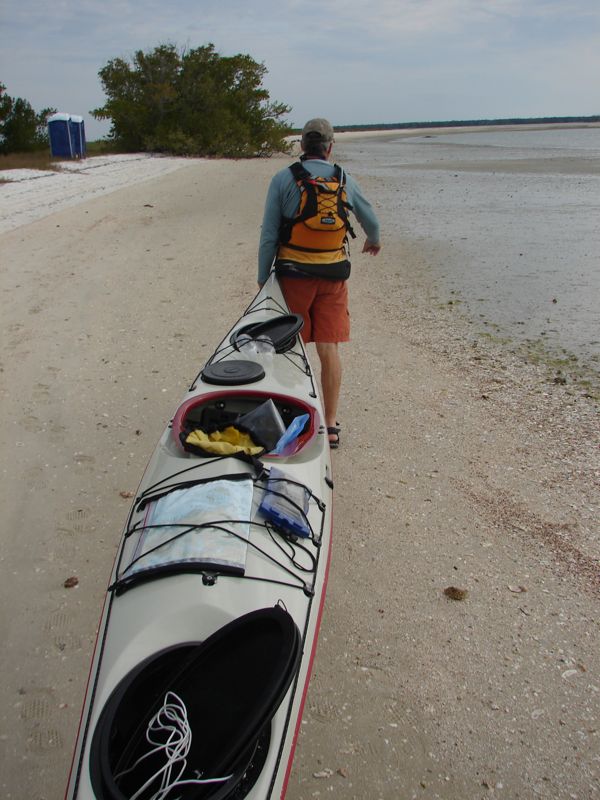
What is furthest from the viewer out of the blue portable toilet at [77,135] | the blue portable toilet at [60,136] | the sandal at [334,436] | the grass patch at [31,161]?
the blue portable toilet at [77,135]

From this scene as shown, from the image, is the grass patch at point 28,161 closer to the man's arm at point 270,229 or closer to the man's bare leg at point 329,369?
the man's arm at point 270,229

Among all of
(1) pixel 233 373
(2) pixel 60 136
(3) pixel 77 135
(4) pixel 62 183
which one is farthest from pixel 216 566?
(3) pixel 77 135

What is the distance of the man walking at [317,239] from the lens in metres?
3.84

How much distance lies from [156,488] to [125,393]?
100 inches

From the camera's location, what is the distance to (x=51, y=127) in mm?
21734

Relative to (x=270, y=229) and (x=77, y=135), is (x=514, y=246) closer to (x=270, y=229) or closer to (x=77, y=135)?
(x=270, y=229)

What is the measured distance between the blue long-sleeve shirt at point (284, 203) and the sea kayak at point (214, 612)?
110 cm

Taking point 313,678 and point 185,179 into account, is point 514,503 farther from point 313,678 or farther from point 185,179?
point 185,179

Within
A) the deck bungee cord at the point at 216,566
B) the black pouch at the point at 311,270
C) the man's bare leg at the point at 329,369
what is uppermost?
the black pouch at the point at 311,270

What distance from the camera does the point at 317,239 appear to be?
3.96 metres

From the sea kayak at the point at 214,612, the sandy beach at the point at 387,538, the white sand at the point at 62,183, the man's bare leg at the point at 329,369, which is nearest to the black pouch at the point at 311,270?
the man's bare leg at the point at 329,369

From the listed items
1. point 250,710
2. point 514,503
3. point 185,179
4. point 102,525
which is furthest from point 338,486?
point 185,179

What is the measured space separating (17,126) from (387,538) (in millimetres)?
25634

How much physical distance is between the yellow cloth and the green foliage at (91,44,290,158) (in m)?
30.6
